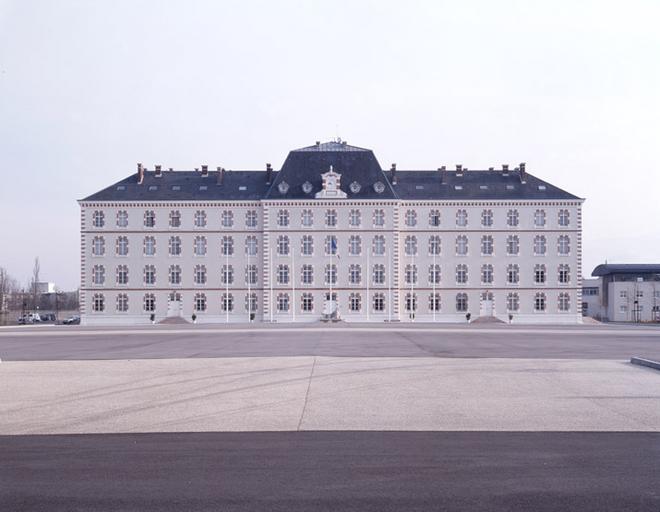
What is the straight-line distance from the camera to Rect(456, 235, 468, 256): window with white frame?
7488 centimetres

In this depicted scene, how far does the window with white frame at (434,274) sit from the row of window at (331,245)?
135cm

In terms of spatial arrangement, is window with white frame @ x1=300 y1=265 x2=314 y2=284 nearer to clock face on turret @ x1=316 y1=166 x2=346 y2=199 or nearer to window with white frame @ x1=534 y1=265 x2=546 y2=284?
clock face on turret @ x1=316 y1=166 x2=346 y2=199

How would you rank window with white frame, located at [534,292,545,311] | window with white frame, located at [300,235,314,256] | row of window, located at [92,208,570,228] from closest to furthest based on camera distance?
row of window, located at [92,208,570,228] → window with white frame, located at [300,235,314,256] → window with white frame, located at [534,292,545,311]

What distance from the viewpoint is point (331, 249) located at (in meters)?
73.9

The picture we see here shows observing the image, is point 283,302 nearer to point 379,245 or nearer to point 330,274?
point 330,274

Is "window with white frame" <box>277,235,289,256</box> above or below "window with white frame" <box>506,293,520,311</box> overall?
above

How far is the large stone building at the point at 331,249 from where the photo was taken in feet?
242

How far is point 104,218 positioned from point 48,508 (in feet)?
232

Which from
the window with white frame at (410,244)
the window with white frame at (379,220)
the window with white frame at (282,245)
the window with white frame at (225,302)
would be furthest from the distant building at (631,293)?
the window with white frame at (225,302)

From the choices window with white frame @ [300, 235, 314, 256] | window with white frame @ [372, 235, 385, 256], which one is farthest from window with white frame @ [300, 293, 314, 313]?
window with white frame @ [372, 235, 385, 256]

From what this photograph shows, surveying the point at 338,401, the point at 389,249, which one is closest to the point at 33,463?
the point at 338,401

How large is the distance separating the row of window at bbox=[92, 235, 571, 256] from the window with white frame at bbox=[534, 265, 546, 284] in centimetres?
126

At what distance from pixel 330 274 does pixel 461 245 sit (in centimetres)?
1296

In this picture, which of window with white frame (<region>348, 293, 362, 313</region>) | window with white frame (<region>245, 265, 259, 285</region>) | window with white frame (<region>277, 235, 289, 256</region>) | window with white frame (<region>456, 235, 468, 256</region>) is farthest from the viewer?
window with white frame (<region>245, 265, 259, 285</region>)
